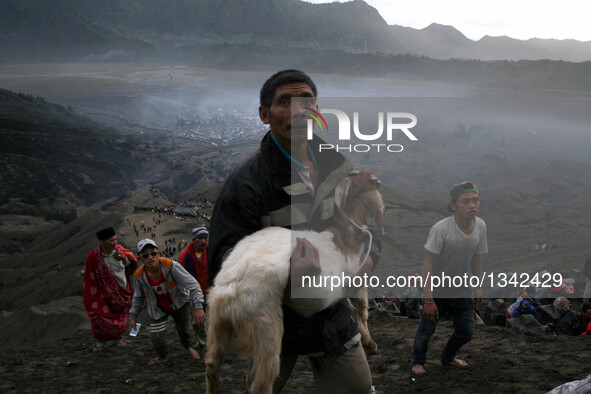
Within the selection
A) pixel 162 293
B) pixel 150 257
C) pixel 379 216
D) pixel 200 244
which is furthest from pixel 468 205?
pixel 200 244

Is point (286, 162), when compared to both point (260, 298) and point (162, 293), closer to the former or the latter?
point (260, 298)

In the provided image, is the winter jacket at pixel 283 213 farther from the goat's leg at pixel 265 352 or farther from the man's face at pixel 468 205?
the man's face at pixel 468 205

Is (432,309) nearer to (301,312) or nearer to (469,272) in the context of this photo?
(469,272)

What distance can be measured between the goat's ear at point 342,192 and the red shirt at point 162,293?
12.0ft

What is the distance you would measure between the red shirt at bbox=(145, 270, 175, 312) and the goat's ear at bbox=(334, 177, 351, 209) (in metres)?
3.67

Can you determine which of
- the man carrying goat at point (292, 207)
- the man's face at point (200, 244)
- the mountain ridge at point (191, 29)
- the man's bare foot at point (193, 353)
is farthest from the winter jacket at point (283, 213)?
the mountain ridge at point (191, 29)

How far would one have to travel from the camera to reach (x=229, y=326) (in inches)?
72.5

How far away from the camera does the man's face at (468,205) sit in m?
3.63

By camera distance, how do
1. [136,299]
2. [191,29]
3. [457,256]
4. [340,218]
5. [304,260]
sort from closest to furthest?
1. [304,260]
2. [340,218]
3. [457,256]
4. [136,299]
5. [191,29]

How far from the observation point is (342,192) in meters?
2.04

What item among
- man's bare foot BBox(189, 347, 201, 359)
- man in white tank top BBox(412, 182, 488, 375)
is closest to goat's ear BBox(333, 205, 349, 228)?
man in white tank top BBox(412, 182, 488, 375)

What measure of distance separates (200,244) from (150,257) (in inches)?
44.8

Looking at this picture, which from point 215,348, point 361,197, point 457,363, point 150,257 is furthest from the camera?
point 150,257

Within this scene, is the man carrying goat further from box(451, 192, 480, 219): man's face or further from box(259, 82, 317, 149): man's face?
box(451, 192, 480, 219): man's face
